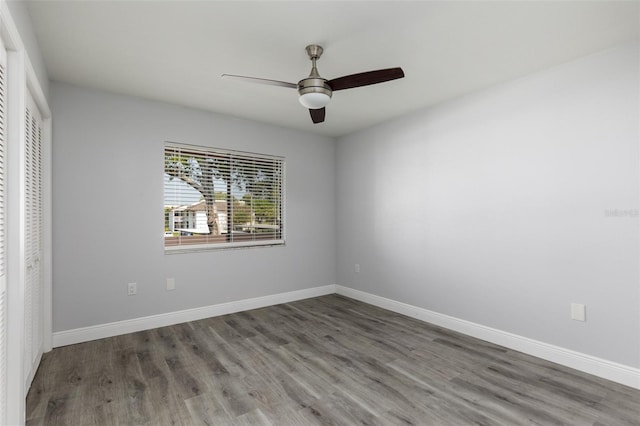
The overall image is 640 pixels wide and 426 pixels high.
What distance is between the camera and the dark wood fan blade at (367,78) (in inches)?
83.4

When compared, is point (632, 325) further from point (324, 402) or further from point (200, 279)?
point (200, 279)

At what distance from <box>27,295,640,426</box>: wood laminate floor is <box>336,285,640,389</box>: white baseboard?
0.08m

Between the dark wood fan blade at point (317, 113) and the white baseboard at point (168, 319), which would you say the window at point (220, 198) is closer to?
the white baseboard at point (168, 319)

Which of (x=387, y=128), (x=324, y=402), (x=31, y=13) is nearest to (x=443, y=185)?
(x=387, y=128)

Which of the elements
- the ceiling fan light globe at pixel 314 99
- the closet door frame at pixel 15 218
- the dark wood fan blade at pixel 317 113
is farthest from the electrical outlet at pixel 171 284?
the ceiling fan light globe at pixel 314 99

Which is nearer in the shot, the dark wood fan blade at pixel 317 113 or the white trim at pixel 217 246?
the dark wood fan blade at pixel 317 113

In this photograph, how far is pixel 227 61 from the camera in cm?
260

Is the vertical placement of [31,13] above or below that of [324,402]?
above

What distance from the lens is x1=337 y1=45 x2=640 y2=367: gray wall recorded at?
236cm

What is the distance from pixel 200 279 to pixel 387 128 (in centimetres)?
291

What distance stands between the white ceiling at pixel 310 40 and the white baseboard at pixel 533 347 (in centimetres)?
228

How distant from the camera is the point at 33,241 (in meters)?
2.46

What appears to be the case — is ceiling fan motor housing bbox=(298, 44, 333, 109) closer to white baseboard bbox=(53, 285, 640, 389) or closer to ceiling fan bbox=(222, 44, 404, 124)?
ceiling fan bbox=(222, 44, 404, 124)

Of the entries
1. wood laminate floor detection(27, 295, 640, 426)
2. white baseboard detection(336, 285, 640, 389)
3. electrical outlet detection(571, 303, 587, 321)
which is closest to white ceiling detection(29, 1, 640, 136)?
electrical outlet detection(571, 303, 587, 321)
